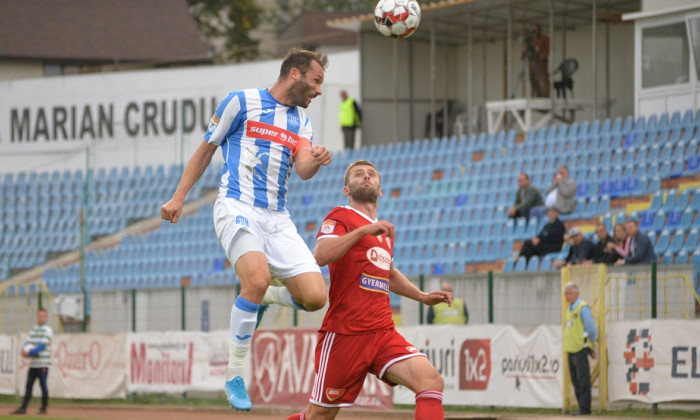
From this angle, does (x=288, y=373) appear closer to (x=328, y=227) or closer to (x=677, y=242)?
(x=677, y=242)

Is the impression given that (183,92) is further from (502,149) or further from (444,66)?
(502,149)

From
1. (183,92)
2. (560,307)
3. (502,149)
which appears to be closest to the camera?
(560,307)

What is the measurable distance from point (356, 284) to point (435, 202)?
1721cm

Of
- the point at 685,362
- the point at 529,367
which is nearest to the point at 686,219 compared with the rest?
the point at 529,367

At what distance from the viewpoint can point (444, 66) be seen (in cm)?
3159

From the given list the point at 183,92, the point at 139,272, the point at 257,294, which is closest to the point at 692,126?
the point at 139,272

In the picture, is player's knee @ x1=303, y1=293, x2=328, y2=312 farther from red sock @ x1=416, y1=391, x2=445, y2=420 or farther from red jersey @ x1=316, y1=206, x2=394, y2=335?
red sock @ x1=416, y1=391, x2=445, y2=420

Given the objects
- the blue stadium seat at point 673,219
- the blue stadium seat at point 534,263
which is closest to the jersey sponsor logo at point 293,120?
the blue stadium seat at point 534,263

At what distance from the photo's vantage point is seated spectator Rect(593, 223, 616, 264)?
1717 centimetres

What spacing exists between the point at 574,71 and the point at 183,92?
40.3 feet

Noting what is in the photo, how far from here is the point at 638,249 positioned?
55.5 ft

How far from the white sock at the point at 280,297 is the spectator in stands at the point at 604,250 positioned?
33.2 ft

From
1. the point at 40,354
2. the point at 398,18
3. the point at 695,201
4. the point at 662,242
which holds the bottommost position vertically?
the point at 40,354

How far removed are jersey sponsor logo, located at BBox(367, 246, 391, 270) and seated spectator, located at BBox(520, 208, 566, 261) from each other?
38.1 feet
